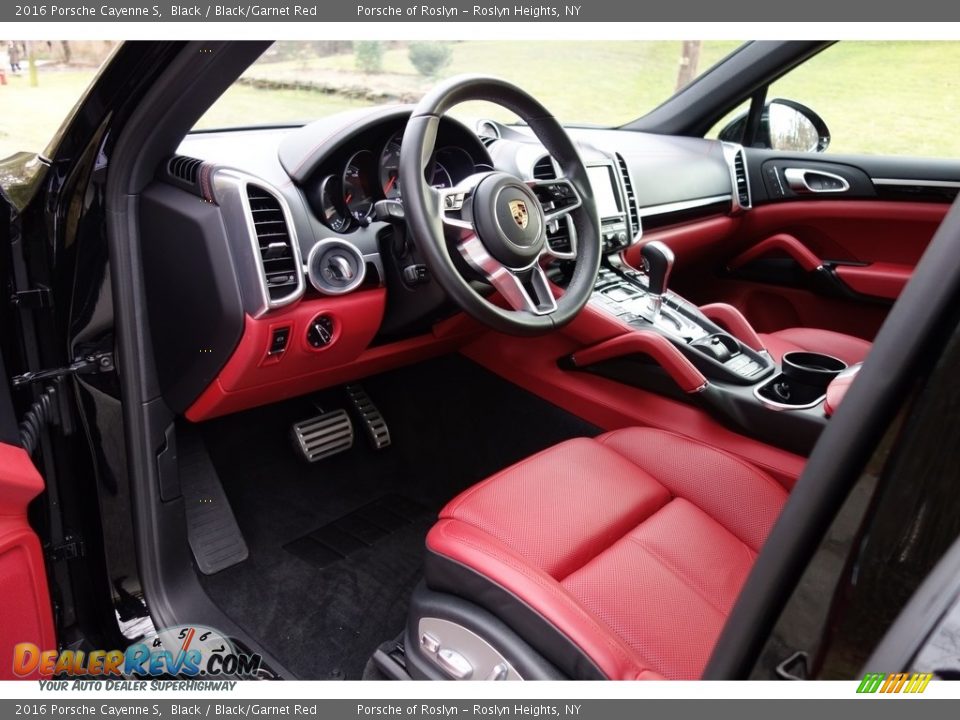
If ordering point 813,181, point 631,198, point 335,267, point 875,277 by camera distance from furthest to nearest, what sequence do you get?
point 813,181
point 875,277
point 631,198
point 335,267

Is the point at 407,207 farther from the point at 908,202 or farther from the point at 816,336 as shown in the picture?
the point at 908,202

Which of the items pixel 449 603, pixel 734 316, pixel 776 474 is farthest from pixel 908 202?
pixel 449 603

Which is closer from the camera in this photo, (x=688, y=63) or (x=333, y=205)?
(x=333, y=205)

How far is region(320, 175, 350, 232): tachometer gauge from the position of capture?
1.68 metres

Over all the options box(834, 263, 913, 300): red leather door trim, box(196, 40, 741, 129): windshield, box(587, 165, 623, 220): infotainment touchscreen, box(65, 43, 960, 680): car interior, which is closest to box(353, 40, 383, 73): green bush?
box(196, 40, 741, 129): windshield

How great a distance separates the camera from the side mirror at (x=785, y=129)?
2879mm

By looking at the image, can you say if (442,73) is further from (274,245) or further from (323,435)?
(323,435)

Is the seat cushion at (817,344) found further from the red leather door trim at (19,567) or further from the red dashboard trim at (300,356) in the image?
the red leather door trim at (19,567)

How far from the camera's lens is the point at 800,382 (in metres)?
1.83

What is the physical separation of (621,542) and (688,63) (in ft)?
6.56

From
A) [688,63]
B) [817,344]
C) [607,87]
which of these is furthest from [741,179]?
[817,344]

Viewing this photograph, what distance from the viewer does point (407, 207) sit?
54.4 inches

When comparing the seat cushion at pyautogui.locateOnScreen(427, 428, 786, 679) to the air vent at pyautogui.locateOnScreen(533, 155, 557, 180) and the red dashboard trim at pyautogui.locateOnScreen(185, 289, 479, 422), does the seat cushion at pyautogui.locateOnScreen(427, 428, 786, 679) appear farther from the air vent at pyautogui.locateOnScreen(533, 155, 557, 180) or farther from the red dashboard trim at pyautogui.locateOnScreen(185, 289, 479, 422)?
the air vent at pyautogui.locateOnScreen(533, 155, 557, 180)

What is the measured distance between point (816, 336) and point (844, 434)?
1.83 m
